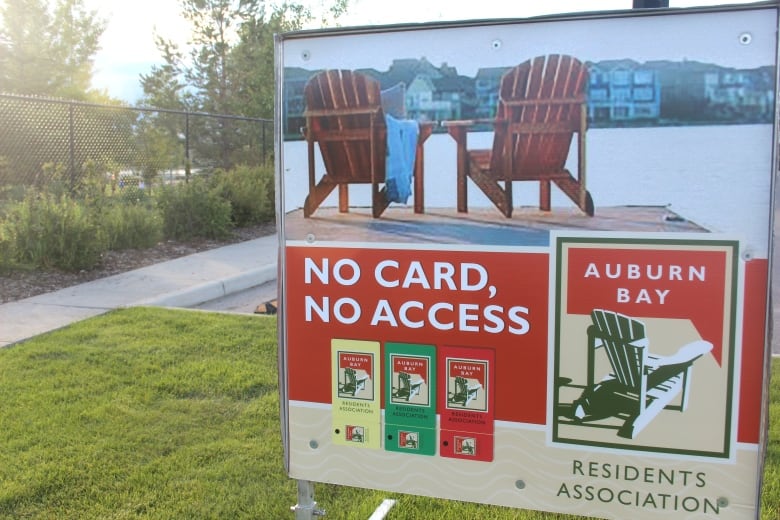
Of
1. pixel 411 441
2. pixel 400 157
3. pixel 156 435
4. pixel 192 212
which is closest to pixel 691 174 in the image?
pixel 400 157

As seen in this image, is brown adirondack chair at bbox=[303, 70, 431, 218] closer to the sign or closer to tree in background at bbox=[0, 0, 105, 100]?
the sign

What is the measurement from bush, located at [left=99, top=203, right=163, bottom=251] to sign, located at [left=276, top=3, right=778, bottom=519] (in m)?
8.05

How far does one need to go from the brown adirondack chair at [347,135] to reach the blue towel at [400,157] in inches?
0.7

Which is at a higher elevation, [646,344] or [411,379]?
[646,344]

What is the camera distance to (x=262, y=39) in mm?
24719

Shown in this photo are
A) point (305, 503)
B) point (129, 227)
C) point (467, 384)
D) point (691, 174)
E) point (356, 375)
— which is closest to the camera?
point (691, 174)

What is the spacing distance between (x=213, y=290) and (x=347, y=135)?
6126 millimetres

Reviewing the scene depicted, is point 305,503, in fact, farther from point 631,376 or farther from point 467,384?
point 631,376

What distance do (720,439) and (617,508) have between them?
0.36 m

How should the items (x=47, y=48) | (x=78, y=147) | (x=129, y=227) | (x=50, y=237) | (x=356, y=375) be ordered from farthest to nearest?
1. (x=47, y=48)
2. (x=78, y=147)
3. (x=129, y=227)
4. (x=50, y=237)
5. (x=356, y=375)

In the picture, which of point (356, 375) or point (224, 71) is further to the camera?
point (224, 71)

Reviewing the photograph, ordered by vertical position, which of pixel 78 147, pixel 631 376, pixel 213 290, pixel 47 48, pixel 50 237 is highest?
pixel 47 48

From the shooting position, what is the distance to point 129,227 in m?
10.3

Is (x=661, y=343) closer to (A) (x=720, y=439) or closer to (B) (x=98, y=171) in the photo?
(A) (x=720, y=439)
